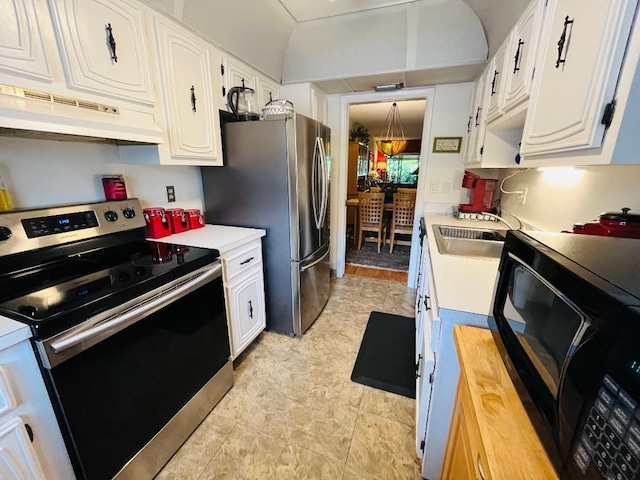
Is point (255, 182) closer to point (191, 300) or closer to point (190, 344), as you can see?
point (191, 300)

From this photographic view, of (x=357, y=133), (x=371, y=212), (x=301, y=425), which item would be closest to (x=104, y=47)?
(x=301, y=425)

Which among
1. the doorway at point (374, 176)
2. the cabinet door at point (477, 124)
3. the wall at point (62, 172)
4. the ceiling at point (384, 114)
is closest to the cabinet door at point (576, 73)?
the cabinet door at point (477, 124)

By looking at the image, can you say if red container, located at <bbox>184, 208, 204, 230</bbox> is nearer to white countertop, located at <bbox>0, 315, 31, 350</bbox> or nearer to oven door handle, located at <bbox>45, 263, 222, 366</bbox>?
oven door handle, located at <bbox>45, 263, 222, 366</bbox>

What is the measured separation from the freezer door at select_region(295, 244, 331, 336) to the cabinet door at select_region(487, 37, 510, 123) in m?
1.53

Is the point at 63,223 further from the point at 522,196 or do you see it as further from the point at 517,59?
the point at 522,196

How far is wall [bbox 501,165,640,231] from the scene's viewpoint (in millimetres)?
1034

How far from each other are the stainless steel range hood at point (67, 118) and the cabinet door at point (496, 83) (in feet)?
6.13

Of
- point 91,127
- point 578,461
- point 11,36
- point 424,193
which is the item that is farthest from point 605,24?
point 424,193

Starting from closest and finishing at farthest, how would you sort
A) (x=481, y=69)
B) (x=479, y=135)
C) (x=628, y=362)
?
(x=628, y=362) < (x=479, y=135) < (x=481, y=69)

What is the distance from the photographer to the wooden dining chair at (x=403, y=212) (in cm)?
395

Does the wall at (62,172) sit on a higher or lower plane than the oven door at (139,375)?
higher

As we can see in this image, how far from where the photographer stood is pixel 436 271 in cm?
121

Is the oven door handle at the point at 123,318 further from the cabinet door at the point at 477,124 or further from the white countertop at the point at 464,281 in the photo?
the cabinet door at the point at 477,124

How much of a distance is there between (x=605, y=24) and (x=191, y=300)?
1711 mm
